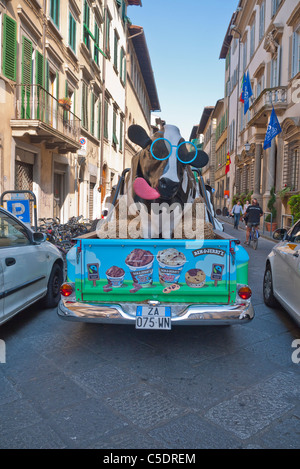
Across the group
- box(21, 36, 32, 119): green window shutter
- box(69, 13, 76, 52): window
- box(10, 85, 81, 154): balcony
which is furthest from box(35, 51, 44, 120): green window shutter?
box(69, 13, 76, 52): window

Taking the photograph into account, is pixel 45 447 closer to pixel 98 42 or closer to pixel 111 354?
pixel 111 354

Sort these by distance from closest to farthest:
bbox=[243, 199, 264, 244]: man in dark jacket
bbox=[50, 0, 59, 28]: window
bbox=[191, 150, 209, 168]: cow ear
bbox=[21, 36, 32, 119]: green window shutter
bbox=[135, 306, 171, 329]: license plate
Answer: bbox=[135, 306, 171, 329]: license plate
bbox=[191, 150, 209, 168]: cow ear
bbox=[21, 36, 32, 119]: green window shutter
bbox=[243, 199, 264, 244]: man in dark jacket
bbox=[50, 0, 59, 28]: window

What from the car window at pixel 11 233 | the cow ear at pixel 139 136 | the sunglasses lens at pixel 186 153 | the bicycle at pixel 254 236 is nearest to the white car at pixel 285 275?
the sunglasses lens at pixel 186 153

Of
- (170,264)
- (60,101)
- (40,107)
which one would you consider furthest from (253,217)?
(170,264)

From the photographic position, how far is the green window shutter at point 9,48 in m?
10.2

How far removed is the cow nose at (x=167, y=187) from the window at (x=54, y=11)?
470 inches

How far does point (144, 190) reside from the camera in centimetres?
447

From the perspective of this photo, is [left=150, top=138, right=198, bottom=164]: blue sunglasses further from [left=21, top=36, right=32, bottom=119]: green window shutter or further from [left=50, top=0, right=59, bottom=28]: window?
[left=50, top=0, right=59, bottom=28]: window

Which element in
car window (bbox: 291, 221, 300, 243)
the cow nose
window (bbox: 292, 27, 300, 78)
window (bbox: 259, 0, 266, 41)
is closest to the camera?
the cow nose

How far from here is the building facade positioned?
1084cm

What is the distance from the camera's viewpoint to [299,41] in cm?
1717

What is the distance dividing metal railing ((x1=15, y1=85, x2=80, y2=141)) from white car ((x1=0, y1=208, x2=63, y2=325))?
6.95 metres

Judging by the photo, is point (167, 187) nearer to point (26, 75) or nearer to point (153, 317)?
point (153, 317)
